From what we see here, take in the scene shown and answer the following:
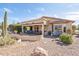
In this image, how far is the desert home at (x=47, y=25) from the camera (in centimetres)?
812

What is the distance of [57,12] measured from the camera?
8117 mm

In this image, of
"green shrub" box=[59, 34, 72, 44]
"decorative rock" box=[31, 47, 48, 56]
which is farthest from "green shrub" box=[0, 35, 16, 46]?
"green shrub" box=[59, 34, 72, 44]

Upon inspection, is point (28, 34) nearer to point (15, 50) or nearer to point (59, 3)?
point (15, 50)

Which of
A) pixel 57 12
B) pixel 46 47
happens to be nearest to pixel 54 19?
pixel 57 12

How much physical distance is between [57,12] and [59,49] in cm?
86

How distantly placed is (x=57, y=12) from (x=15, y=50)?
1318 millimetres

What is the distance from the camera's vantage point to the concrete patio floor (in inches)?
316

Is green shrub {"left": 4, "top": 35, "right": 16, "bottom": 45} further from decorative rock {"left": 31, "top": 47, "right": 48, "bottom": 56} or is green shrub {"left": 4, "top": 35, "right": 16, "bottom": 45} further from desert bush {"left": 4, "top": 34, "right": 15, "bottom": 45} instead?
decorative rock {"left": 31, "top": 47, "right": 48, "bottom": 56}

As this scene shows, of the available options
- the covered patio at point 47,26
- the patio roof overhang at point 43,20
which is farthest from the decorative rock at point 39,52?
the patio roof overhang at point 43,20

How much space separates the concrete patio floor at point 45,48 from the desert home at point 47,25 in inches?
7.3

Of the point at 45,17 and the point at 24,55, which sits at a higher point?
the point at 45,17

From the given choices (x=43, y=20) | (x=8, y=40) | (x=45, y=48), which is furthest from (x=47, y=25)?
(x=8, y=40)

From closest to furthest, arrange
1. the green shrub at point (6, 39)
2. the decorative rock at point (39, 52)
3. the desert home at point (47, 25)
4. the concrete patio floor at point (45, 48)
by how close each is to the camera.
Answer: the decorative rock at point (39, 52), the concrete patio floor at point (45, 48), the desert home at point (47, 25), the green shrub at point (6, 39)

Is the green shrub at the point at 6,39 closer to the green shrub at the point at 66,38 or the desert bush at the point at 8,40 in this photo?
the desert bush at the point at 8,40
